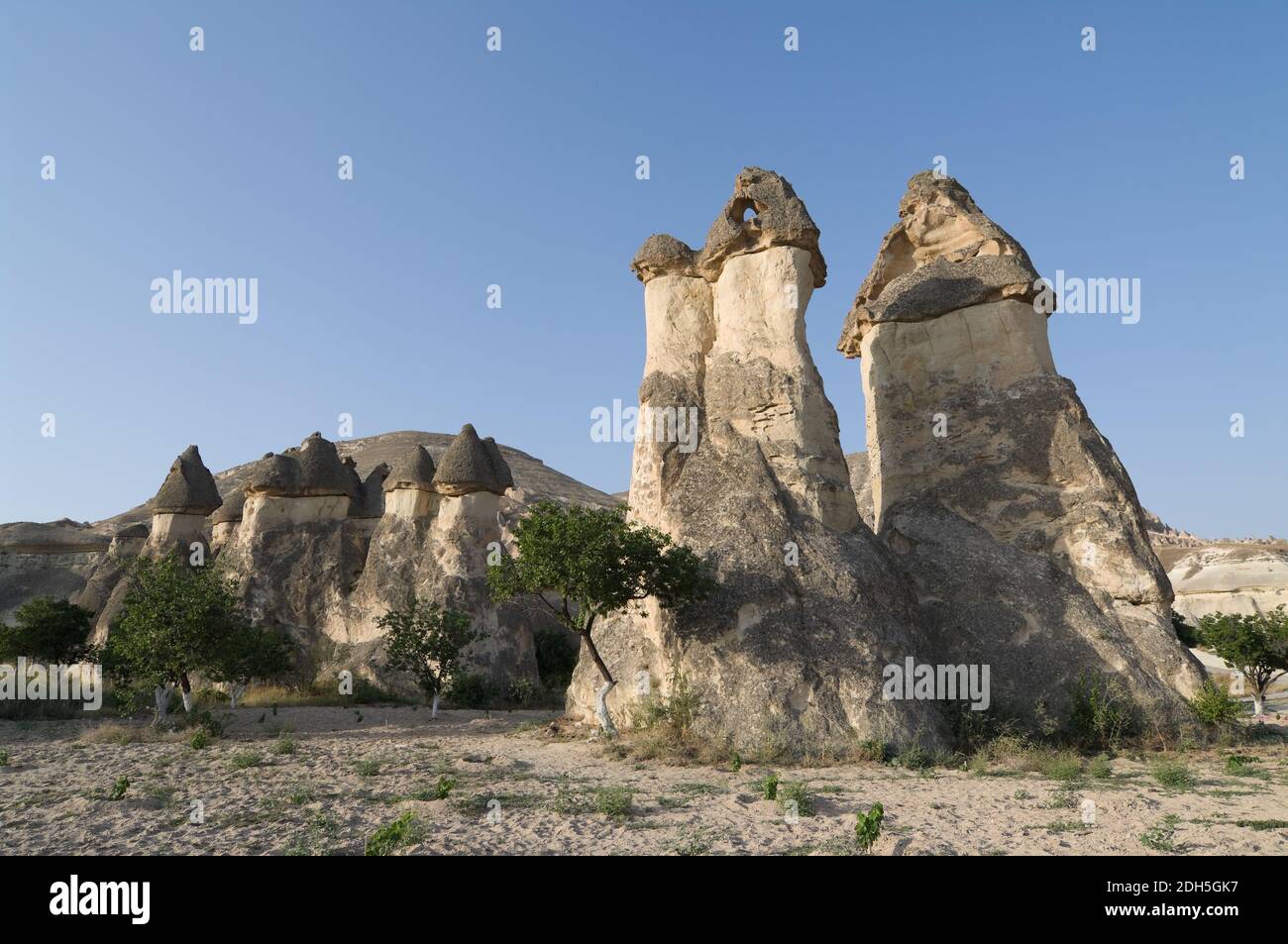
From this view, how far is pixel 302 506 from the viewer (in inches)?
1087

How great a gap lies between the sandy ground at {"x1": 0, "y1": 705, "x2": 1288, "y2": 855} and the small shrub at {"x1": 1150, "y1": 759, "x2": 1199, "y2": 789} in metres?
0.13

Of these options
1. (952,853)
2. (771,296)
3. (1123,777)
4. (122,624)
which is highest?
(771,296)

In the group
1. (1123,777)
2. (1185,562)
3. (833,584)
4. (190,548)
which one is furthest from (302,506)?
(1185,562)

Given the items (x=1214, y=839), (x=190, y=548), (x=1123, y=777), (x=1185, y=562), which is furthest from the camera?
(x=1185, y=562)

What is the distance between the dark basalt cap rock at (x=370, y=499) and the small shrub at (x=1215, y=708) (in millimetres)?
24093

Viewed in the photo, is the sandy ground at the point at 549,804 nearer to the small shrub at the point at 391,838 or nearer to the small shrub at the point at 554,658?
the small shrub at the point at 391,838

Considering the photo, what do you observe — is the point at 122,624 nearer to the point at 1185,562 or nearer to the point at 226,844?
the point at 226,844

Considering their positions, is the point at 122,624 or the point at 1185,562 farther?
the point at 1185,562

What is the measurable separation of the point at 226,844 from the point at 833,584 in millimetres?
9419

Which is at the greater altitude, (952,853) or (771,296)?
(771,296)

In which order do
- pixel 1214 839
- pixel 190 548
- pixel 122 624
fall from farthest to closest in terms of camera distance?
pixel 190 548 < pixel 122 624 < pixel 1214 839

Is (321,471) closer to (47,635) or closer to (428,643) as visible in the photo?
(47,635)

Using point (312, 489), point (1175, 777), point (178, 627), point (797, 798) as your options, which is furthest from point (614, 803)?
point (312, 489)

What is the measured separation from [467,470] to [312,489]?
655cm
